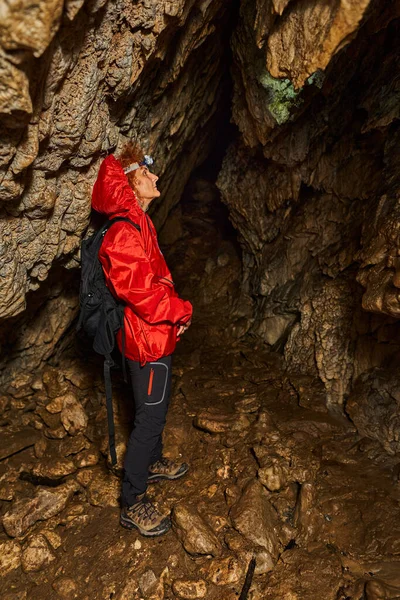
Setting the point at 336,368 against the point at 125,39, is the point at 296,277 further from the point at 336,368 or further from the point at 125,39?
the point at 125,39

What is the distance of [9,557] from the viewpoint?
11.2 feet

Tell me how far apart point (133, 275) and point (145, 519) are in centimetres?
213

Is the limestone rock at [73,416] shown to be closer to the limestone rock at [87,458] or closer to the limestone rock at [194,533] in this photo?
the limestone rock at [87,458]

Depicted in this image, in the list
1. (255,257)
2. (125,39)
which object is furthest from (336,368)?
(125,39)

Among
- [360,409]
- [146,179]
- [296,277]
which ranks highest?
[146,179]

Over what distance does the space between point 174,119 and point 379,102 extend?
2.55m

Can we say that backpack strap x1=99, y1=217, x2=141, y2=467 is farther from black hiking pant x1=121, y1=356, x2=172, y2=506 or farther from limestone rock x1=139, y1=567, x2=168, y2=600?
limestone rock x1=139, y1=567, x2=168, y2=600

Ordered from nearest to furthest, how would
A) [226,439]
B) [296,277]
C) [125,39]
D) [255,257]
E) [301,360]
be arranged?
[125,39] → [226,439] → [301,360] → [296,277] → [255,257]

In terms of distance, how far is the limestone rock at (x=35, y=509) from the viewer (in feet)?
11.9

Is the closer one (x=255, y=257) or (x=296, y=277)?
(x=296, y=277)

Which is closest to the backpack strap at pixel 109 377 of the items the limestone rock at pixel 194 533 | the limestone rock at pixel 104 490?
the limestone rock at pixel 104 490

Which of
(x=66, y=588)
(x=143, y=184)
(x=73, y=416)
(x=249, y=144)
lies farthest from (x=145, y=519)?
(x=249, y=144)

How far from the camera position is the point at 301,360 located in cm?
600

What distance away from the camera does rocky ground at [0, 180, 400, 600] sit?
126 inches
